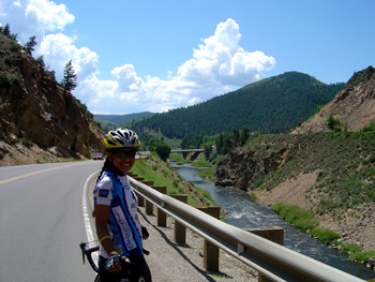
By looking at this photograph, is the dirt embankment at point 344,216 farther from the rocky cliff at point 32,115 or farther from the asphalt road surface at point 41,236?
the asphalt road surface at point 41,236

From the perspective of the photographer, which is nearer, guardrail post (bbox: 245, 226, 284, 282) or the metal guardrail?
the metal guardrail

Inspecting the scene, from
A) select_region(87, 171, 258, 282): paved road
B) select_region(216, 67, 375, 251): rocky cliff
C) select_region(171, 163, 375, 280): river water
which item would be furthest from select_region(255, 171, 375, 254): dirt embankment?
select_region(87, 171, 258, 282): paved road

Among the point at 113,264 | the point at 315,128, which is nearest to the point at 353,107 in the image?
the point at 315,128

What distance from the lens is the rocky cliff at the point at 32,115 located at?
39.2 metres

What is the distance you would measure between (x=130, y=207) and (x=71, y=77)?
74398mm

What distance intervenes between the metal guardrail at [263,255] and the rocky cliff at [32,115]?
95.2ft

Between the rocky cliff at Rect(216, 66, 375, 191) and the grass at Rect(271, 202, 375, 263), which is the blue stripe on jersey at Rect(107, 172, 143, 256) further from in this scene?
the rocky cliff at Rect(216, 66, 375, 191)

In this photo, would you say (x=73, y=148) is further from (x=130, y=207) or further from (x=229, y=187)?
(x=130, y=207)

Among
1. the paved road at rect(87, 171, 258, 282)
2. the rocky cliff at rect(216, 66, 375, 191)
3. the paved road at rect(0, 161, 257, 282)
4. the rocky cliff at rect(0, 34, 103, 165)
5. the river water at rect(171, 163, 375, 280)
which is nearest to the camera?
the paved road at rect(87, 171, 258, 282)

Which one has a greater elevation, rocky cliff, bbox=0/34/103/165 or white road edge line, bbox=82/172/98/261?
rocky cliff, bbox=0/34/103/165

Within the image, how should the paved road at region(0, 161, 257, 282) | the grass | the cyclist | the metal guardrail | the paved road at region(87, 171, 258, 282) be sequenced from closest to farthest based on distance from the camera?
the cyclist → the metal guardrail → the paved road at region(87, 171, 258, 282) → the paved road at region(0, 161, 257, 282) → the grass

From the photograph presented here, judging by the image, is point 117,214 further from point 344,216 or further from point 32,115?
point 32,115

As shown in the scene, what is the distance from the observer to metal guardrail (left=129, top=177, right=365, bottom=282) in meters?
3.42

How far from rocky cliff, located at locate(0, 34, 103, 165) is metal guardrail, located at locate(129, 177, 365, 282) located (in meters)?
29.0
